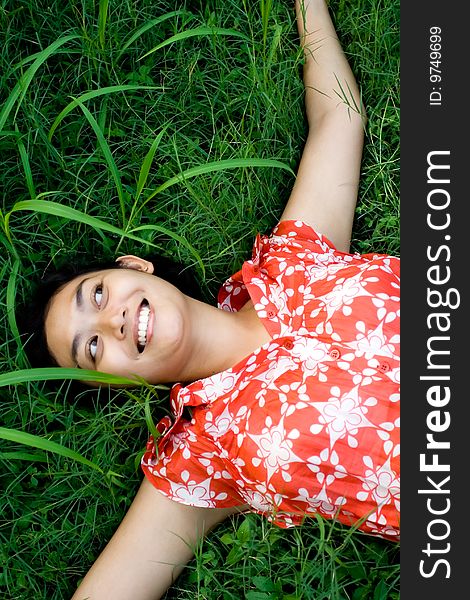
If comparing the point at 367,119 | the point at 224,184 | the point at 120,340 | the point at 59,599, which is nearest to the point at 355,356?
the point at 120,340

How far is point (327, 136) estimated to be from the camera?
9.21 ft

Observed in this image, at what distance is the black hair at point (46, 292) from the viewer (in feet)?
8.34

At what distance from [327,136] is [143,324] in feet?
3.69

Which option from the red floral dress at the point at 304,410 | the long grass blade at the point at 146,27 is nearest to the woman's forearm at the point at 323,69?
the long grass blade at the point at 146,27

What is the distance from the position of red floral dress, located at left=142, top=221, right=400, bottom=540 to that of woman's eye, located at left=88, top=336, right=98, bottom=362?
0.35 meters

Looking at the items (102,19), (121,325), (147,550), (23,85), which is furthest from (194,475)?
(102,19)

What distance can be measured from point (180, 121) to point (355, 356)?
4.31 ft

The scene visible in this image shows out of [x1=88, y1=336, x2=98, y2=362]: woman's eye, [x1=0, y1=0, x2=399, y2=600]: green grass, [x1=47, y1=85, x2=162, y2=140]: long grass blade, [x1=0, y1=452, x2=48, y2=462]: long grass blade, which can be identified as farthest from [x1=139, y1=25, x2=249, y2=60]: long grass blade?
[x1=0, y1=452, x2=48, y2=462]: long grass blade

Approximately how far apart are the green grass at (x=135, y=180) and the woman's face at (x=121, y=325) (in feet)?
0.68

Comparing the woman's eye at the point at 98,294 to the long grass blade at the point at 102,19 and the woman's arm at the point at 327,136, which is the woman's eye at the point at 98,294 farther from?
the long grass blade at the point at 102,19

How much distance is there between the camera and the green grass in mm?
2578

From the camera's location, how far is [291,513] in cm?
233

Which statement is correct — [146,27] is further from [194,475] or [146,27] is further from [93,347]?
[194,475]

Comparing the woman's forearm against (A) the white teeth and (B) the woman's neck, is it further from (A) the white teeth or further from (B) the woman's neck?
(A) the white teeth
